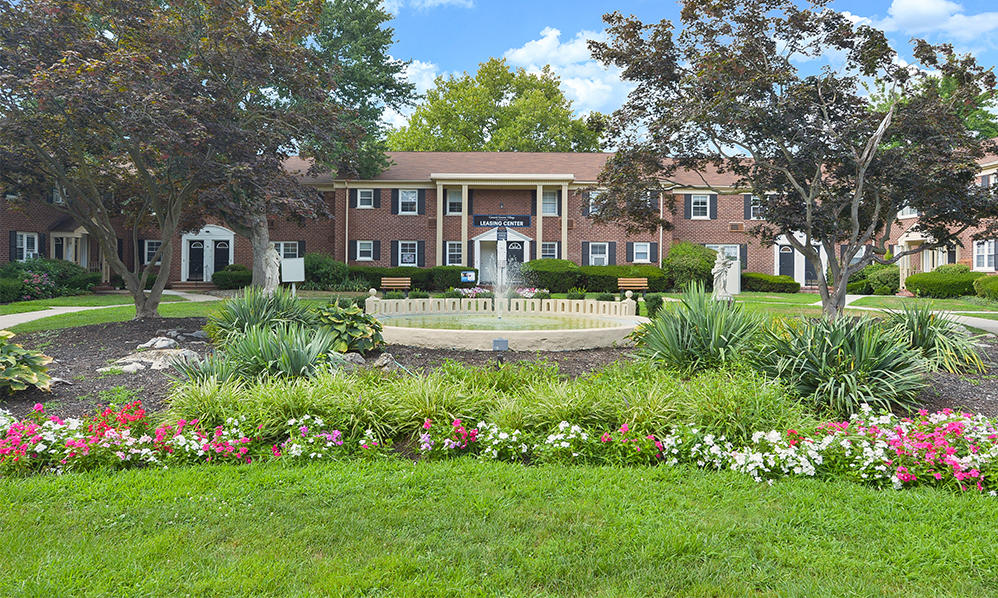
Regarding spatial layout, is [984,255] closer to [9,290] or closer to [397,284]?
[397,284]

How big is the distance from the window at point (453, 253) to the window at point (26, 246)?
17166 millimetres

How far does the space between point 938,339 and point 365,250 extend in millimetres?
25974

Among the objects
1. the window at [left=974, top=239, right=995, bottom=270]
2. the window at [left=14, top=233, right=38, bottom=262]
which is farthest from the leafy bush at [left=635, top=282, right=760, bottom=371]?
the window at [left=14, top=233, right=38, bottom=262]

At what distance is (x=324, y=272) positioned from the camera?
27641 millimetres

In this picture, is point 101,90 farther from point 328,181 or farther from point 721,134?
point 328,181

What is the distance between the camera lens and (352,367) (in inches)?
306

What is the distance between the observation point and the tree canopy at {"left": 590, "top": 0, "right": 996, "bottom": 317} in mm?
12195

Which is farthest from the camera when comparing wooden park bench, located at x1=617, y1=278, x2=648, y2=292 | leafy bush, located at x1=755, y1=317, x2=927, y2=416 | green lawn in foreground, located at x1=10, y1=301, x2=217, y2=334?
wooden park bench, located at x1=617, y1=278, x2=648, y2=292

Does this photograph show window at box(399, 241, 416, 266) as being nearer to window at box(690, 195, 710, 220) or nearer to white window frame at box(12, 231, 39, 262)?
window at box(690, 195, 710, 220)

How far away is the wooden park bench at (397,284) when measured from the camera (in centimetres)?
2767

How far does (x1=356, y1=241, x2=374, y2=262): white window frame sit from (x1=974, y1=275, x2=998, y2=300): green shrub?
80.7 feet

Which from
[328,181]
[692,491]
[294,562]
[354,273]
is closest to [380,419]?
[294,562]

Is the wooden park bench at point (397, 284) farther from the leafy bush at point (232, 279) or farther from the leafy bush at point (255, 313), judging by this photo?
the leafy bush at point (255, 313)

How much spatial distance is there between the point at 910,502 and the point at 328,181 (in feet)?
98.6
